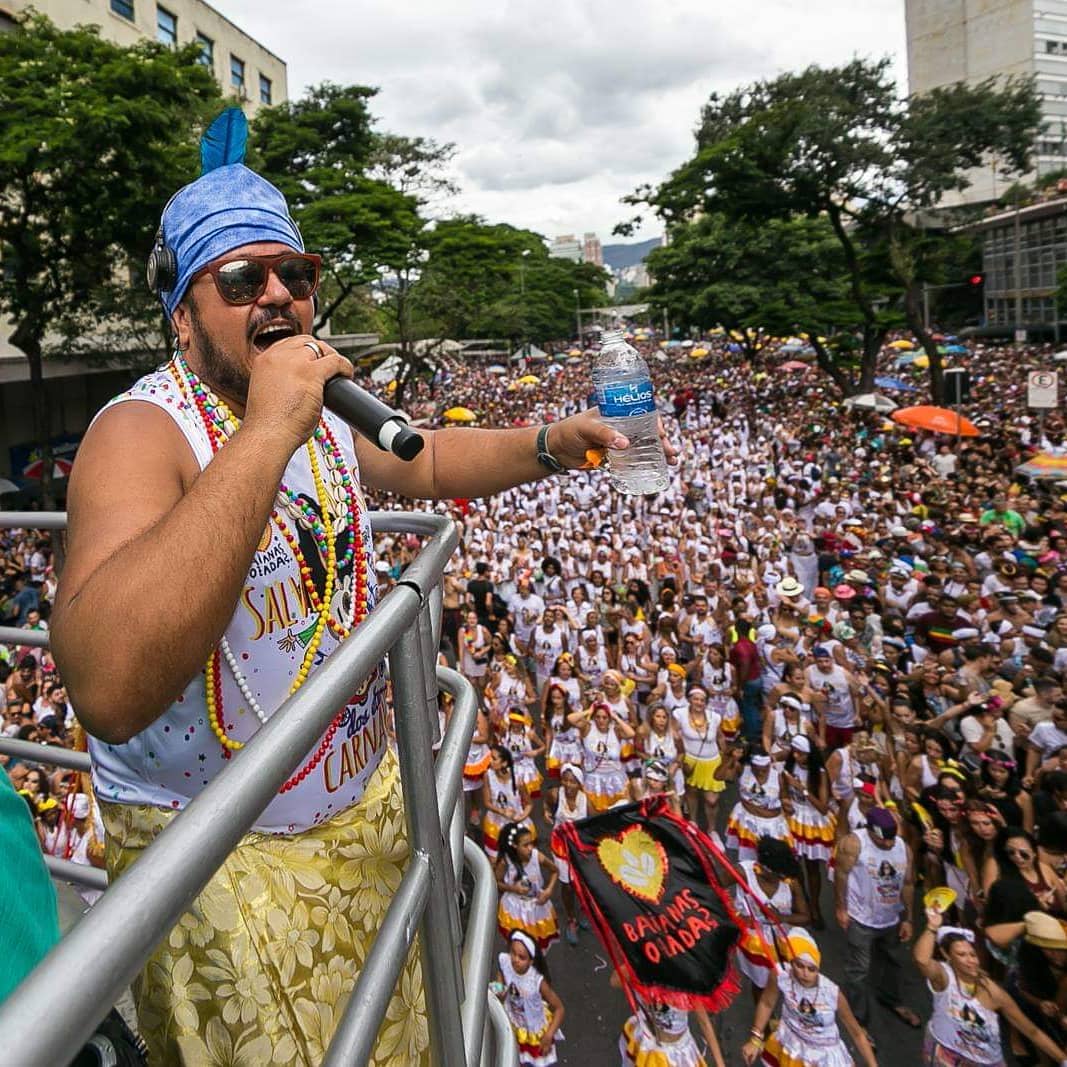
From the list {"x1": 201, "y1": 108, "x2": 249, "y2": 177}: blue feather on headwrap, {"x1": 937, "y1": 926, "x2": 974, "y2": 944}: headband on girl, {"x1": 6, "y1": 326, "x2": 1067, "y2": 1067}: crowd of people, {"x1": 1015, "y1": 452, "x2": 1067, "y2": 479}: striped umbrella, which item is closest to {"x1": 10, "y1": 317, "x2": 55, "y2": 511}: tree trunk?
{"x1": 6, "y1": 326, "x2": 1067, "y2": 1067}: crowd of people

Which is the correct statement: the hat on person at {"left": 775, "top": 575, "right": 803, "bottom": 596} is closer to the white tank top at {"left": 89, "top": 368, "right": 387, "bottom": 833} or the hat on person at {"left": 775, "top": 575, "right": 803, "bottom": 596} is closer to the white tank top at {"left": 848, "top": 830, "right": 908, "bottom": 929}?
the white tank top at {"left": 848, "top": 830, "right": 908, "bottom": 929}

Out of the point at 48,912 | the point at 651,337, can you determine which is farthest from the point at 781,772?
the point at 651,337

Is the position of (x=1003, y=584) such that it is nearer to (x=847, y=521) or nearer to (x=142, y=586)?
(x=847, y=521)

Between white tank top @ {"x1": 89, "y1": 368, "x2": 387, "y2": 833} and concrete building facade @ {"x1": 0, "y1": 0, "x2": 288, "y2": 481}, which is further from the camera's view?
concrete building facade @ {"x1": 0, "y1": 0, "x2": 288, "y2": 481}

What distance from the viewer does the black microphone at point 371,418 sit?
4.54 ft

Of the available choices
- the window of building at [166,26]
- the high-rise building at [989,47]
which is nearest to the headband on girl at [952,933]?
the window of building at [166,26]

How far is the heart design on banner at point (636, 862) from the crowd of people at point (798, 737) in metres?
0.61

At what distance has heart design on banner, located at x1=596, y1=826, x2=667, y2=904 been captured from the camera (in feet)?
16.7

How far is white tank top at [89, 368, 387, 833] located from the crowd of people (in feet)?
13.5

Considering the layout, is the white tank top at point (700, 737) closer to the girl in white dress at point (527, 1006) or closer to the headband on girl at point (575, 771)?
the headband on girl at point (575, 771)

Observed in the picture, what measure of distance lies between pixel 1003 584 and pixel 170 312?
31.2ft

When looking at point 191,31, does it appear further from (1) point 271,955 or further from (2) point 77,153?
(1) point 271,955

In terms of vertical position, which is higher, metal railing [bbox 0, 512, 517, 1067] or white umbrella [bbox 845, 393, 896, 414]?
metal railing [bbox 0, 512, 517, 1067]

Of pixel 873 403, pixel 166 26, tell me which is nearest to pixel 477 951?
pixel 873 403
